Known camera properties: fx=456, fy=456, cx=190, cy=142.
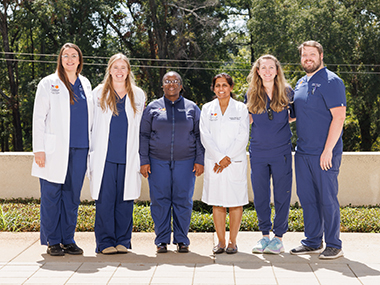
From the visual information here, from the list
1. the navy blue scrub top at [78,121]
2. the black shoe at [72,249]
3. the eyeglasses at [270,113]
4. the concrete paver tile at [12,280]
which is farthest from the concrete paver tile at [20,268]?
the eyeglasses at [270,113]

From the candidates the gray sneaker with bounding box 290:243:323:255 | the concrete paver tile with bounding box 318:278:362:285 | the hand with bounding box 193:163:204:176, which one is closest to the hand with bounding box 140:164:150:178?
the hand with bounding box 193:163:204:176

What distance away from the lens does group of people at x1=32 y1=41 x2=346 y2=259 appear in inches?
191

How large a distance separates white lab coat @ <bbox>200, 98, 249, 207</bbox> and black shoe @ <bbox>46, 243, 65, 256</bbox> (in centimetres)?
168

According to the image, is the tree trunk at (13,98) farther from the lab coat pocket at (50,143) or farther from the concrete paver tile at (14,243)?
the lab coat pocket at (50,143)

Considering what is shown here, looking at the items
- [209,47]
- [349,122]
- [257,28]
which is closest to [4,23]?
[209,47]

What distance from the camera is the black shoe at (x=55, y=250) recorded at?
4.83m

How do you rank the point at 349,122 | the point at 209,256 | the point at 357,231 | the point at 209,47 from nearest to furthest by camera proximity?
the point at 209,256
the point at 357,231
the point at 349,122
the point at 209,47

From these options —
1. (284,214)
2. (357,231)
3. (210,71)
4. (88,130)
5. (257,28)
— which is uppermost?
(257,28)

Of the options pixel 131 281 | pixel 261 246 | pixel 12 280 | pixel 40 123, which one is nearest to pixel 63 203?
pixel 40 123

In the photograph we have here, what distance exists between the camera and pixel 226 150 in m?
4.89

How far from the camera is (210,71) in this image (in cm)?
3116

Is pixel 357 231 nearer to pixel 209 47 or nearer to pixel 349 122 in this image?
pixel 349 122

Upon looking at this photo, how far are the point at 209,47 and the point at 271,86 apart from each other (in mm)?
25890

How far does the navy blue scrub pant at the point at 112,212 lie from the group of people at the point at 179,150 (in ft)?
0.04
